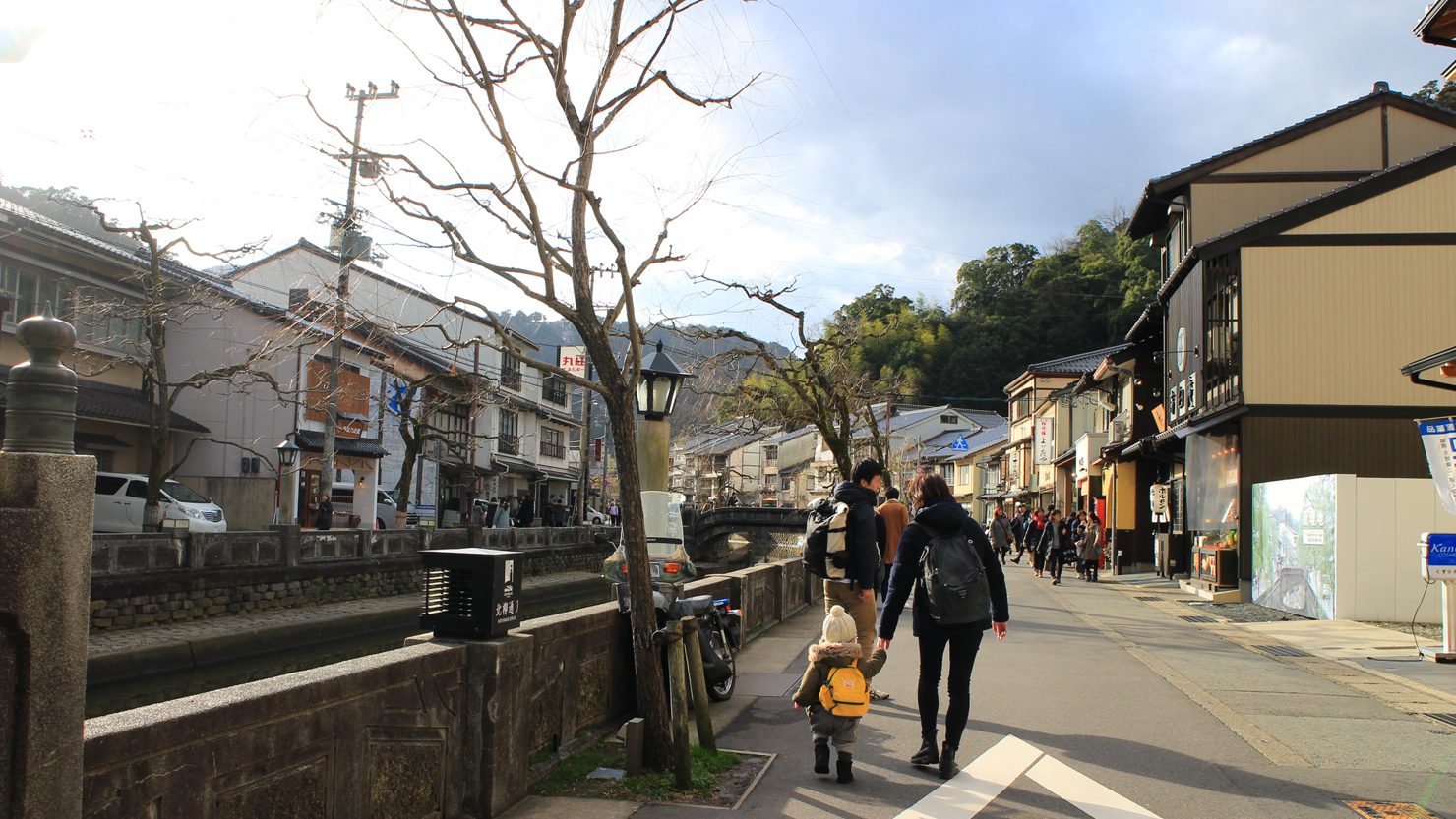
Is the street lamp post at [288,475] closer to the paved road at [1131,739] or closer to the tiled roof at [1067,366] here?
A: the paved road at [1131,739]

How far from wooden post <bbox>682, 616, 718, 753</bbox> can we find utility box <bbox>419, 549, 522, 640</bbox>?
4.70ft

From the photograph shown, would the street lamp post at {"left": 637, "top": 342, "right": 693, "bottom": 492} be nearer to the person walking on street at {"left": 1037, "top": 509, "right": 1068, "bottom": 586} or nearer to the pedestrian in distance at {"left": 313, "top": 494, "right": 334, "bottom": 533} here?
the person walking on street at {"left": 1037, "top": 509, "right": 1068, "bottom": 586}

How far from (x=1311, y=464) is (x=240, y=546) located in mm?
19401

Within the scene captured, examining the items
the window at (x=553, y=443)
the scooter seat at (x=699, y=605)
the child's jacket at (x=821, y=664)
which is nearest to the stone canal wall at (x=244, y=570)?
the scooter seat at (x=699, y=605)

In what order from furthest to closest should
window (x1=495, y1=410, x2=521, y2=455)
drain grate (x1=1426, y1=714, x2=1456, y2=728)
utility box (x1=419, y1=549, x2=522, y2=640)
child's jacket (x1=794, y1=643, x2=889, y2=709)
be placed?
window (x1=495, y1=410, x2=521, y2=455)
drain grate (x1=1426, y1=714, x2=1456, y2=728)
child's jacket (x1=794, y1=643, x2=889, y2=709)
utility box (x1=419, y1=549, x2=522, y2=640)

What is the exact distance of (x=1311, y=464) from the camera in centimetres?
1875

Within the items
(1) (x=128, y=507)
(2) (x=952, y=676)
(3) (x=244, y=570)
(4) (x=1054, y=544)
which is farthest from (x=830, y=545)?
(1) (x=128, y=507)

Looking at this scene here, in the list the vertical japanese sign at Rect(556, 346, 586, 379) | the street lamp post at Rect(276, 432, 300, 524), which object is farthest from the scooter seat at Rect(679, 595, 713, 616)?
the vertical japanese sign at Rect(556, 346, 586, 379)

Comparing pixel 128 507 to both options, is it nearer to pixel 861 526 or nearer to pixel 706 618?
pixel 706 618

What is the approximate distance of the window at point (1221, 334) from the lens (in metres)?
19.7

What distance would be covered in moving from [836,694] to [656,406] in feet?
22.5

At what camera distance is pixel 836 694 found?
5871 millimetres

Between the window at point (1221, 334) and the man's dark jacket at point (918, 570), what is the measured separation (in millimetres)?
15121

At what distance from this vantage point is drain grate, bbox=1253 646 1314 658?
1184 cm
